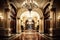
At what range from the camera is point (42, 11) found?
24172 mm

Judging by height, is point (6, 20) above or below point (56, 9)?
below

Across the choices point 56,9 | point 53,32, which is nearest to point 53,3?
point 56,9

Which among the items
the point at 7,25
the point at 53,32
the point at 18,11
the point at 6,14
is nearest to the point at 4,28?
the point at 7,25

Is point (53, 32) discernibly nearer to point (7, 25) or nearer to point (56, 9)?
point (56, 9)

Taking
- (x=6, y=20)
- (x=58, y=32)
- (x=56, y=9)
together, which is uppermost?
(x=56, y=9)

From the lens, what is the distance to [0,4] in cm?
1545

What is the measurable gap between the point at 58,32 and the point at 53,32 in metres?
0.55

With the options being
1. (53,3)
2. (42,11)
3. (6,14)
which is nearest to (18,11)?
(42,11)

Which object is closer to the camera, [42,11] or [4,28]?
[4,28]

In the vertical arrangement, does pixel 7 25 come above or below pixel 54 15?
below

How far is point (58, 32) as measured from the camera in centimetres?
1495

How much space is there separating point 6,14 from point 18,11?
9.25 metres

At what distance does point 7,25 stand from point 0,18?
3.71 ft

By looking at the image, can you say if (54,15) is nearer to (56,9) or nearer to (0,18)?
(56,9)
